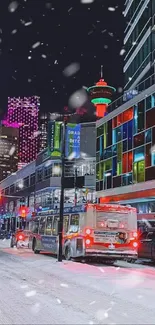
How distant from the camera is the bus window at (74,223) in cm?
2272

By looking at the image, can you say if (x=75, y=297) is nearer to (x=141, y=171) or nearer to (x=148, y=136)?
(x=148, y=136)

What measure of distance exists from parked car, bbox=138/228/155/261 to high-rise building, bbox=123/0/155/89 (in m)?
25.8

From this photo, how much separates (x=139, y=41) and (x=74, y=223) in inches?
1308

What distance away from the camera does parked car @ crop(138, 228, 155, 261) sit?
867 inches

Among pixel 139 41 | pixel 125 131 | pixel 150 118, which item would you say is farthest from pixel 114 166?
pixel 139 41

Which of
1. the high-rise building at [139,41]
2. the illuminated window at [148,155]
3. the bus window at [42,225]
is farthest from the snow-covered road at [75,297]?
the high-rise building at [139,41]

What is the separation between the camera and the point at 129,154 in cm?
4338

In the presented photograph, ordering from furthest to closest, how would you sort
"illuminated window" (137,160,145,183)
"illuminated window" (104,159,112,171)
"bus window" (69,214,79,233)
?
"illuminated window" (104,159,112,171), "illuminated window" (137,160,145,183), "bus window" (69,214,79,233)

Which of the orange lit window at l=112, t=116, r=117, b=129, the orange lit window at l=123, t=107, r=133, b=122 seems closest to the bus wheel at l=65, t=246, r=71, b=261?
the orange lit window at l=123, t=107, r=133, b=122

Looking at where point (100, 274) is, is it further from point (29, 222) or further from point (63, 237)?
point (29, 222)

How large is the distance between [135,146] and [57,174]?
2951 centimetres

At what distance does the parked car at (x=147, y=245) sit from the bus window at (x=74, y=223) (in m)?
3.07

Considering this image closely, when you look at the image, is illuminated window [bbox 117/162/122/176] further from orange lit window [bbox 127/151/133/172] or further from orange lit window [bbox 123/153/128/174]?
orange lit window [bbox 127/151/133/172]

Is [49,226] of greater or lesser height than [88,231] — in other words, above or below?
above
